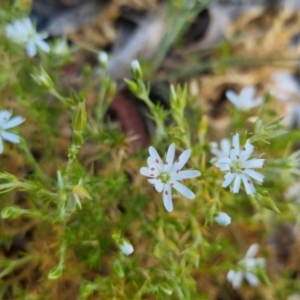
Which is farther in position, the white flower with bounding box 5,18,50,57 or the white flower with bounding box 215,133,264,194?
the white flower with bounding box 5,18,50,57

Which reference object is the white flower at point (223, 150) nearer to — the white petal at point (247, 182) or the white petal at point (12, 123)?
the white petal at point (247, 182)

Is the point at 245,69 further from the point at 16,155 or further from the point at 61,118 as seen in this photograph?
the point at 16,155

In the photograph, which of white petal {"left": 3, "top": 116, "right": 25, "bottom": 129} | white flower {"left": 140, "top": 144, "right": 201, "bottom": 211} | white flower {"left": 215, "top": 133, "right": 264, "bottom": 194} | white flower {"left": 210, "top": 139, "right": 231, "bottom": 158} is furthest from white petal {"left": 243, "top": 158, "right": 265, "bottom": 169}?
white petal {"left": 3, "top": 116, "right": 25, "bottom": 129}

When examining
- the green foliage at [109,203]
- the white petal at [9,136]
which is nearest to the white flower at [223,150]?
the green foliage at [109,203]

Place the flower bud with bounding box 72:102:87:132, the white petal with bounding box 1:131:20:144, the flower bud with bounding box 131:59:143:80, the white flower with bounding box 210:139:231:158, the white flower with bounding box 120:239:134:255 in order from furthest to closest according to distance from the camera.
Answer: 1. the white flower with bounding box 210:139:231:158
2. the flower bud with bounding box 131:59:143:80
3. the white petal with bounding box 1:131:20:144
4. the white flower with bounding box 120:239:134:255
5. the flower bud with bounding box 72:102:87:132

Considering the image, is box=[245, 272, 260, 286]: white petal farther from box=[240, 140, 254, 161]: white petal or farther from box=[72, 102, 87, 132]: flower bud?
box=[72, 102, 87, 132]: flower bud

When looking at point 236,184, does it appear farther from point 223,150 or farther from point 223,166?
point 223,150

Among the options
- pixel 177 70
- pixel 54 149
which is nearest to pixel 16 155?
pixel 54 149

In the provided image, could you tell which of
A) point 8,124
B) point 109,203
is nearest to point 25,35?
point 8,124
